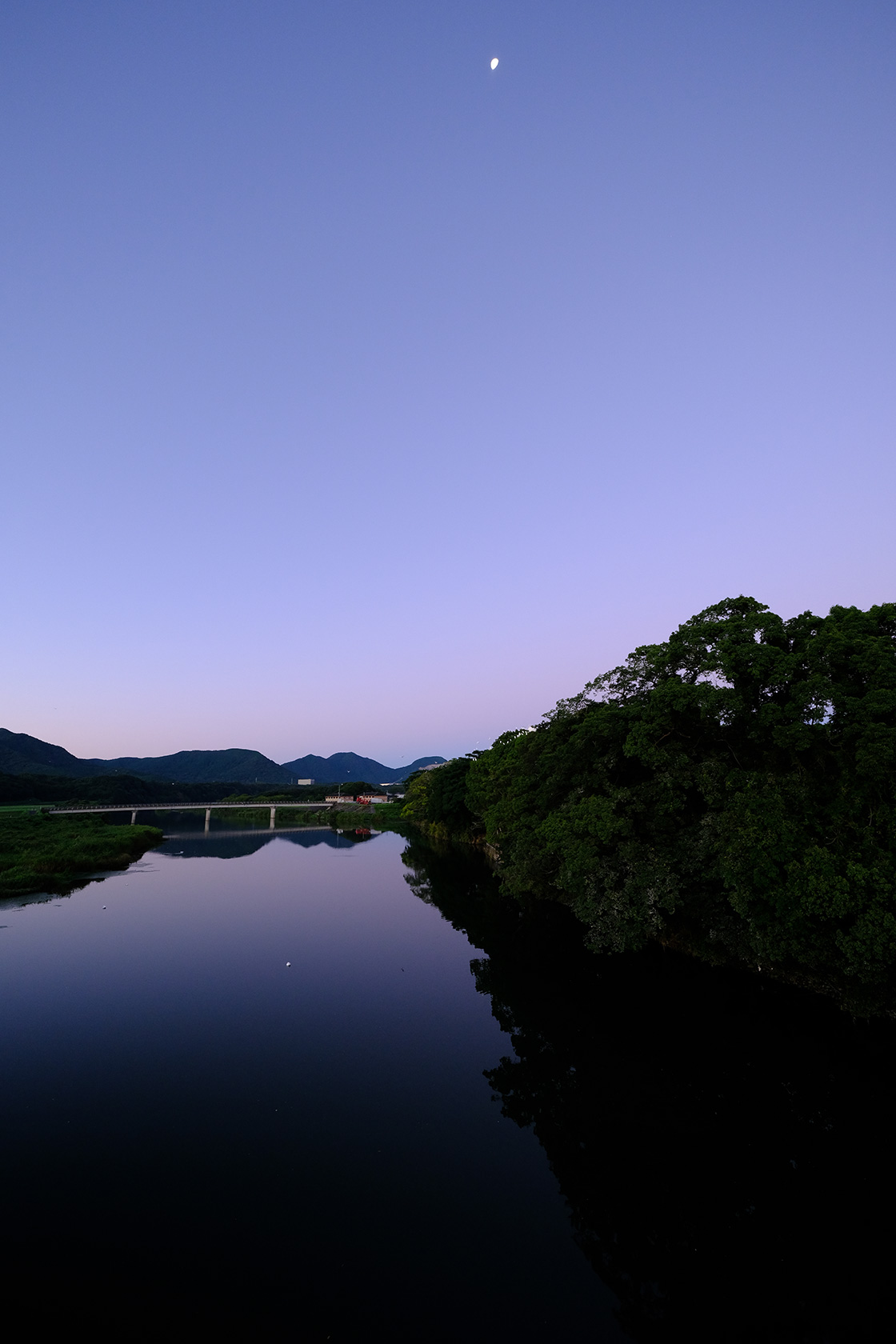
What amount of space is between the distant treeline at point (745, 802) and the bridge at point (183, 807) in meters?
81.6

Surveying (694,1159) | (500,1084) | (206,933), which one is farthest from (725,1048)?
(206,933)

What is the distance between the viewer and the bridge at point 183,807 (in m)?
88.0

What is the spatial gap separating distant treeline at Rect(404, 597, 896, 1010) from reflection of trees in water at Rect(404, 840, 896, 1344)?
97.7 inches

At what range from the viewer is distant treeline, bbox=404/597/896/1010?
17.9 m

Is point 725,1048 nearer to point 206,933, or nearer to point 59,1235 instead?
point 59,1235

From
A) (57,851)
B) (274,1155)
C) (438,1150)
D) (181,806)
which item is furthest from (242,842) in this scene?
(438,1150)

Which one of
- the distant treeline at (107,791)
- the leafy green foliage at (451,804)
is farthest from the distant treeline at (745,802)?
the distant treeline at (107,791)

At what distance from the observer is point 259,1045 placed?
18984 mm

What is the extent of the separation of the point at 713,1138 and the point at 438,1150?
6787 millimetres

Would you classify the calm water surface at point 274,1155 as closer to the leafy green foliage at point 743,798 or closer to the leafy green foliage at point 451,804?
the leafy green foliage at point 743,798

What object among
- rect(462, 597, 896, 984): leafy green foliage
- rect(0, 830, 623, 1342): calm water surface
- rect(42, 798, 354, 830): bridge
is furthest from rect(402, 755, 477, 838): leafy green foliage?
rect(0, 830, 623, 1342): calm water surface

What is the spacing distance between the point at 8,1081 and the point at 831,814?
86.8 ft

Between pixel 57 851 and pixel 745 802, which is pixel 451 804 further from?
pixel 745 802

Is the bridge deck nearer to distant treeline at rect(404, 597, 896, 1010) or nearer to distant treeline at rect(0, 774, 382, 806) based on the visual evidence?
distant treeline at rect(0, 774, 382, 806)
